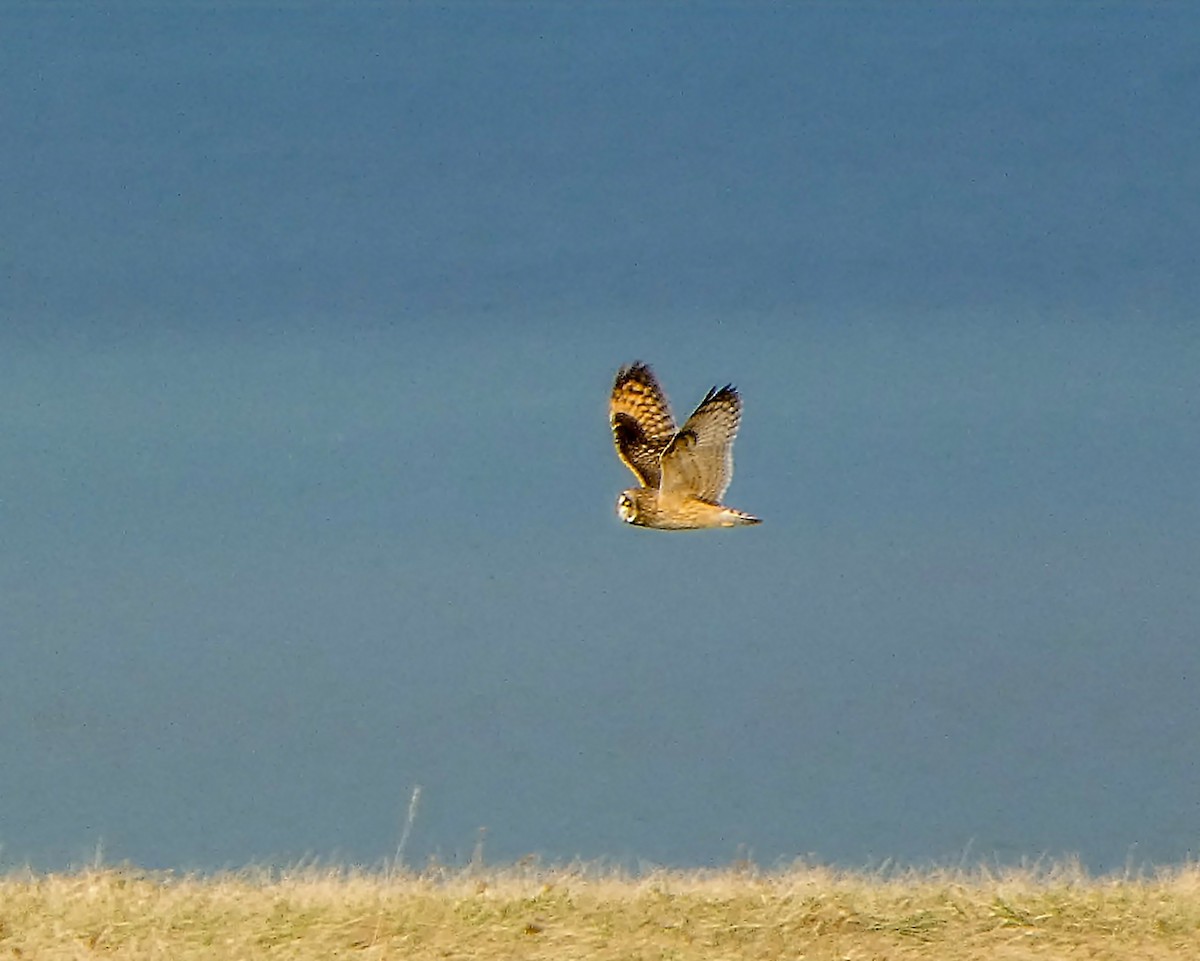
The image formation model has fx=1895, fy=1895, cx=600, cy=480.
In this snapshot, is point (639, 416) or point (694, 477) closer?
point (694, 477)

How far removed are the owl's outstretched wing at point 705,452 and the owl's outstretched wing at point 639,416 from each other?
2.72 feet

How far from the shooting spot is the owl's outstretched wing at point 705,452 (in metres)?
14.4

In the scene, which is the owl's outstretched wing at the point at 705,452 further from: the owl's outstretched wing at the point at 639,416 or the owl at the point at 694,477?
the owl's outstretched wing at the point at 639,416

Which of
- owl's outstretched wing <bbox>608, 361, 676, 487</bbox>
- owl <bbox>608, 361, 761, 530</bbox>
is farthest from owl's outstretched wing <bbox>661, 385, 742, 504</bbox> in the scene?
owl's outstretched wing <bbox>608, 361, 676, 487</bbox>

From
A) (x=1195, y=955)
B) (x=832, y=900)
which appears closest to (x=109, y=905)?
(x=832, y=900)

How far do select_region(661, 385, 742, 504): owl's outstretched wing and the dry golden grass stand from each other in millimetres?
3079

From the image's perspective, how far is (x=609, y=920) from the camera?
44.1ft

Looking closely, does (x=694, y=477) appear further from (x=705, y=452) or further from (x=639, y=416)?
(x=639, y=416)

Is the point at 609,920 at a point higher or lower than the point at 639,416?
lower

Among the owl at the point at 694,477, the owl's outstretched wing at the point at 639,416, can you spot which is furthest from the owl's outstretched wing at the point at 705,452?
the owl's outstretched wing at the point at 639,416

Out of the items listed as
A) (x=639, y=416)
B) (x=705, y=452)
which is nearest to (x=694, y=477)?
(x=705, y=452)

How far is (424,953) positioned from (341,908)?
3.70 feet

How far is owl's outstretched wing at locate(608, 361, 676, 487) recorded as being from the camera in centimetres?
1543

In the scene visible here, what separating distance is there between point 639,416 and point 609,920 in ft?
14.5
